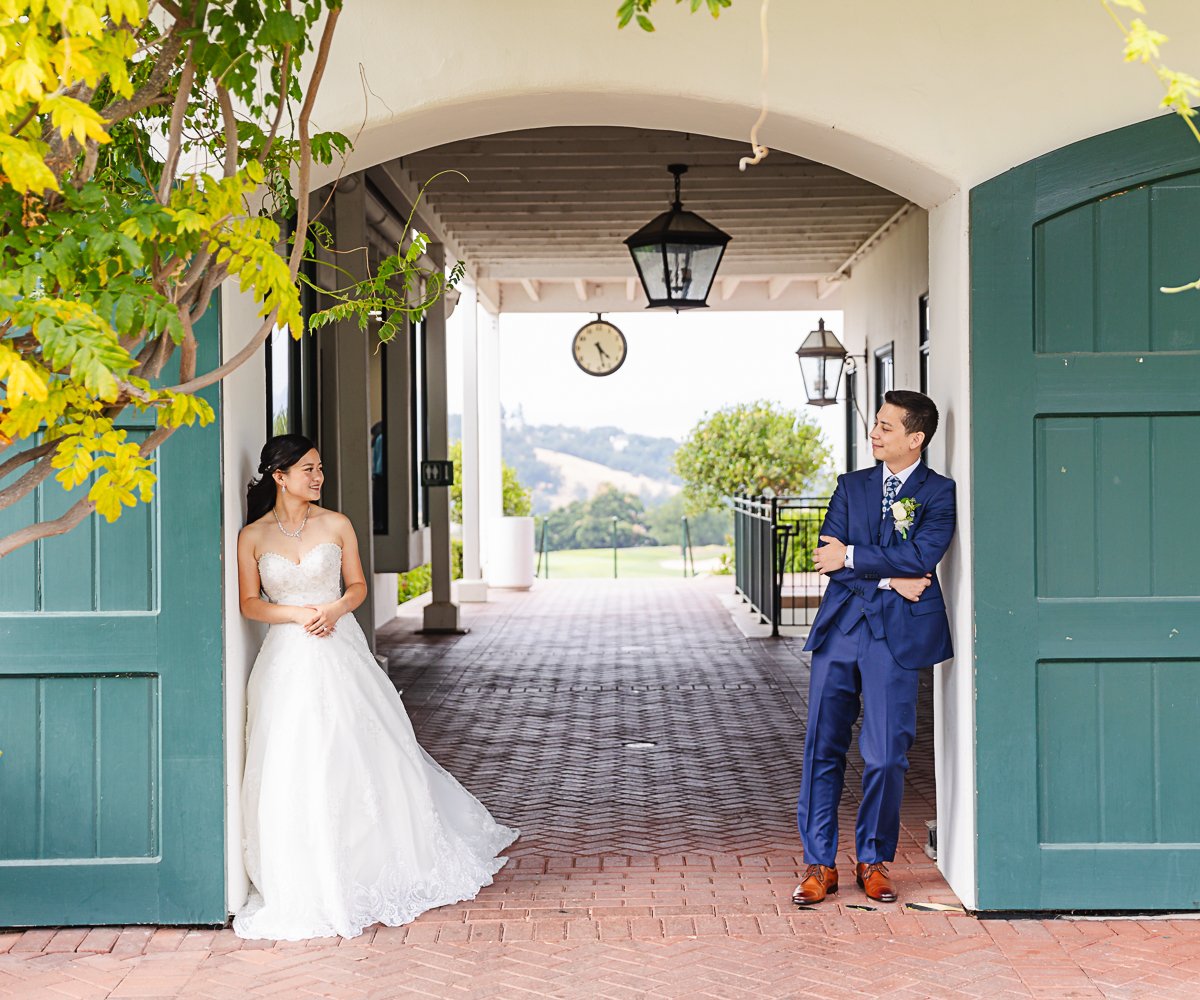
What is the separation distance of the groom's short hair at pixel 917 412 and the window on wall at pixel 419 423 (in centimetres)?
787

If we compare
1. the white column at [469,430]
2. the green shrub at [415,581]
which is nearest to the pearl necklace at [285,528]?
the green shrub at [415,581]

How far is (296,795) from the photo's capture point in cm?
462

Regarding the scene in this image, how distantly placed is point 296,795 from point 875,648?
2.18m

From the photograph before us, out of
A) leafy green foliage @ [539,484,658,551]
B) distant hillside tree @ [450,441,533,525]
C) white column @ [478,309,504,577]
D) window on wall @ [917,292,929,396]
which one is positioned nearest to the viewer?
window on wall @ [917,292,929,396]

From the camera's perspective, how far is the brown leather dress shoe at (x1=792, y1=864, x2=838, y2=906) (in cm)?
469

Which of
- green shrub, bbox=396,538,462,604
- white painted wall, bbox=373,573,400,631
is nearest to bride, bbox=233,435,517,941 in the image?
white painted wall, bbox=373,573,400,631

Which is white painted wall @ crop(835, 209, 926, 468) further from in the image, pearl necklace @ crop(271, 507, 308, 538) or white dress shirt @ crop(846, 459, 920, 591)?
pearl necklace @ crop(271, 507, 308, 538)

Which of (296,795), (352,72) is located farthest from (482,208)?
(296,795)

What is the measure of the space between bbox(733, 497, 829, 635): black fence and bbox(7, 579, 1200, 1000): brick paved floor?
4.62 m

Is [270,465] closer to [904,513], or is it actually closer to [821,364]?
[904,513]

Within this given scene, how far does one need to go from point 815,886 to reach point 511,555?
1377 centimetres

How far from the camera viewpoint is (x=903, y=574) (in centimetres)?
455

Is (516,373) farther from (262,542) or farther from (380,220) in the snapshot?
(262,542)

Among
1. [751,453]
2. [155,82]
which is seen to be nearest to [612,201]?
[155,82]
